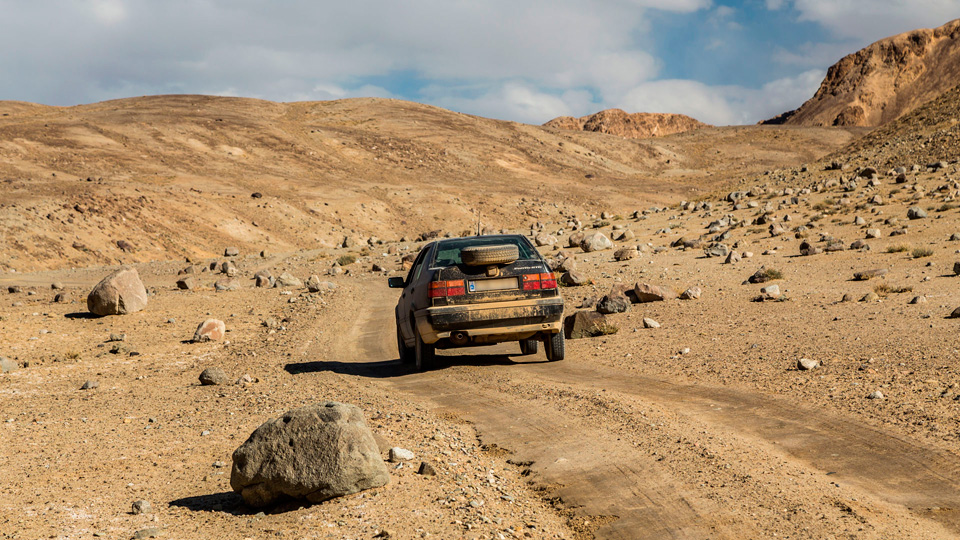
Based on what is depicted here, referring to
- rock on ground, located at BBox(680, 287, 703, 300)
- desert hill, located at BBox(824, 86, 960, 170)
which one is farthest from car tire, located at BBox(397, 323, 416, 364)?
desert hill, located at BBox(824, 86, 960, 170)

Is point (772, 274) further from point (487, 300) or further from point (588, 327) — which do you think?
point (487, 300)

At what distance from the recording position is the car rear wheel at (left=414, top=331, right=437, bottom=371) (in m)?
10.5

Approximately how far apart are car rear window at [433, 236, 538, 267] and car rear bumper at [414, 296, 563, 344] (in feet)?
2.81

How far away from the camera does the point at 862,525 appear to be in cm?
436

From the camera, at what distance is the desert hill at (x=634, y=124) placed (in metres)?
167

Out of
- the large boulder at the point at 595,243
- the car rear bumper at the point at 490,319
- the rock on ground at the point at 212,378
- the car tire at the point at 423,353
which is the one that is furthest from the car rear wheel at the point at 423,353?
the large boulder at the point at 595,243

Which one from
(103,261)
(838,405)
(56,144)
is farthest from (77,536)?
(56,144)

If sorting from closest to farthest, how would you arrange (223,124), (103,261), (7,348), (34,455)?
1. (34,455)
2. (7,348)
3. (103,261)
4. (223,124)

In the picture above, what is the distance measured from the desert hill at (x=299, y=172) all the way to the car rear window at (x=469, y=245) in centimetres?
2908

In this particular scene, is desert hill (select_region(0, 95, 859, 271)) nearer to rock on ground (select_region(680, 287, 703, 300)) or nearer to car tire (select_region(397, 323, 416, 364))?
car tire (select_region(397, 323, 416, 364))

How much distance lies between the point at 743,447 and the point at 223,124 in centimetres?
7566

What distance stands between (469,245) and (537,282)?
140 cm

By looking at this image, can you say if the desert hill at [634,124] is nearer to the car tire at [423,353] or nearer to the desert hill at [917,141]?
the desert hill at [917,141]

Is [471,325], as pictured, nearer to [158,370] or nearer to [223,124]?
[158,370]
